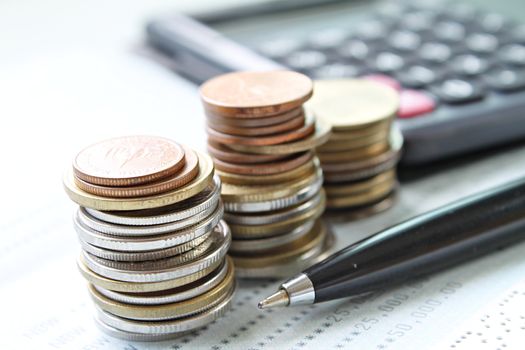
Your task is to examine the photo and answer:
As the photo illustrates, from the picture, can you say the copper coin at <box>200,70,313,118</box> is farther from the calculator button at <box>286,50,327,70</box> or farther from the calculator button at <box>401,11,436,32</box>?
the calculator button at <box>401,11,436,32</box>

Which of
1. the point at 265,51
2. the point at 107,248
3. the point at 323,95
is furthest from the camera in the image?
the point at 265,51

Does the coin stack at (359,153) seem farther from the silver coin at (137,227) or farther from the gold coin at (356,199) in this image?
the silver coin at (137,227)

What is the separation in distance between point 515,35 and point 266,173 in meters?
0.38

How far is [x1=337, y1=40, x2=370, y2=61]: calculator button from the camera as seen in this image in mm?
663

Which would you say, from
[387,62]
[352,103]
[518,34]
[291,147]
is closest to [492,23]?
[518,34]

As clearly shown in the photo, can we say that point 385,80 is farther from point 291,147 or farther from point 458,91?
point 291,147

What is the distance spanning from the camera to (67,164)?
0.53 m

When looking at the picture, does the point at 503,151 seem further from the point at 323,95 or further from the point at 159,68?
the point at 159,68

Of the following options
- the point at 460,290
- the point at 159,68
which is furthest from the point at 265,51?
the point at 460,290

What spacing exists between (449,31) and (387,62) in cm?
11

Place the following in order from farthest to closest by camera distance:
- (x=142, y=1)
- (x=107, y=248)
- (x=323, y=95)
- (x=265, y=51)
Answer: (x=142, y=1) → (x=265, y=51) → (x=323, y=95) → (x=107, y=248)

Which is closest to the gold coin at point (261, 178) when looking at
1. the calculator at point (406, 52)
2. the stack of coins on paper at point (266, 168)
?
the stack of coins on paper at point (266, 168)

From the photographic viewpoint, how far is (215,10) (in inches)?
30.2

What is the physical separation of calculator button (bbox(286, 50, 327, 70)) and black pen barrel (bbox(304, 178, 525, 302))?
0.77ft
